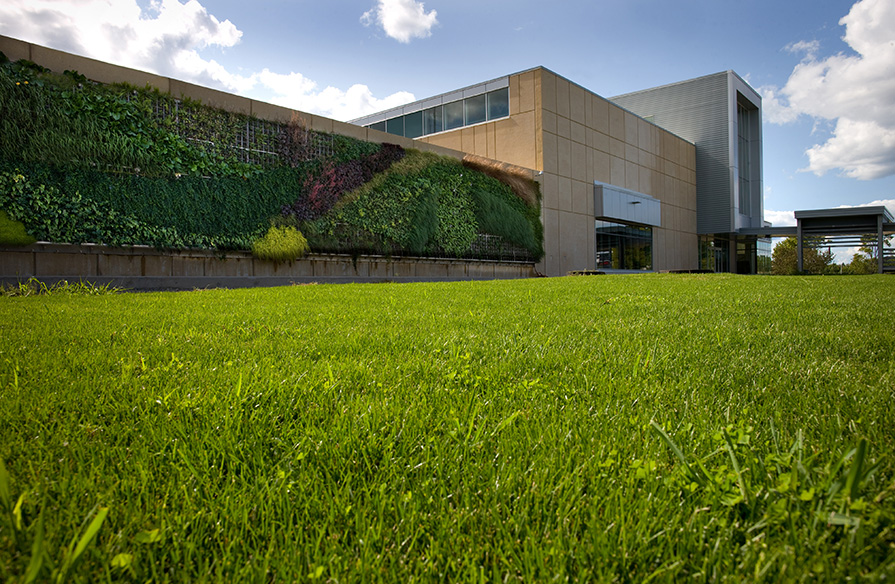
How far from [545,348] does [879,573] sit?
7.52 feet

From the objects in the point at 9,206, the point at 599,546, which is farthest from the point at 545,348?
the point at 9,206

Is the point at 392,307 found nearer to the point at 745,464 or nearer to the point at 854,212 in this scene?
the point at 745,464

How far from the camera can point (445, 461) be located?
5.17 feet

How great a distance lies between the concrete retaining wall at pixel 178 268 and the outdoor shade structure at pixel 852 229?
88.9 ft

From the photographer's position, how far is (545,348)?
10.6 feet

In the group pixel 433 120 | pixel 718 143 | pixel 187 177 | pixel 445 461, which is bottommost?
pixel 445 461

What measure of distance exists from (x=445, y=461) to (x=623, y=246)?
96.3ft

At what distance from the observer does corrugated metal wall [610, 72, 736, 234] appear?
35.1 m

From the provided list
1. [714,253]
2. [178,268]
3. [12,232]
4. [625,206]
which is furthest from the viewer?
[714,253]

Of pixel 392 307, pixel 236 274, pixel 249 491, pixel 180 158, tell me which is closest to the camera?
pixel 249 491

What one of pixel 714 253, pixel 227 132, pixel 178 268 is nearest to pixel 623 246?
pixel 714 253

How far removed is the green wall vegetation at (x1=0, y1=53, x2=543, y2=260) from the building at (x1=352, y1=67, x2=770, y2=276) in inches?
311

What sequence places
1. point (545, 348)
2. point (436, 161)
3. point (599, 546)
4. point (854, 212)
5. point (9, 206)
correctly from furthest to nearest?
point (854, 212), point (436, 161), point (9, 206), point (545, 348), point (599, 546)

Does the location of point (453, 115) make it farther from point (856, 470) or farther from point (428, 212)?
point (856, 470)
